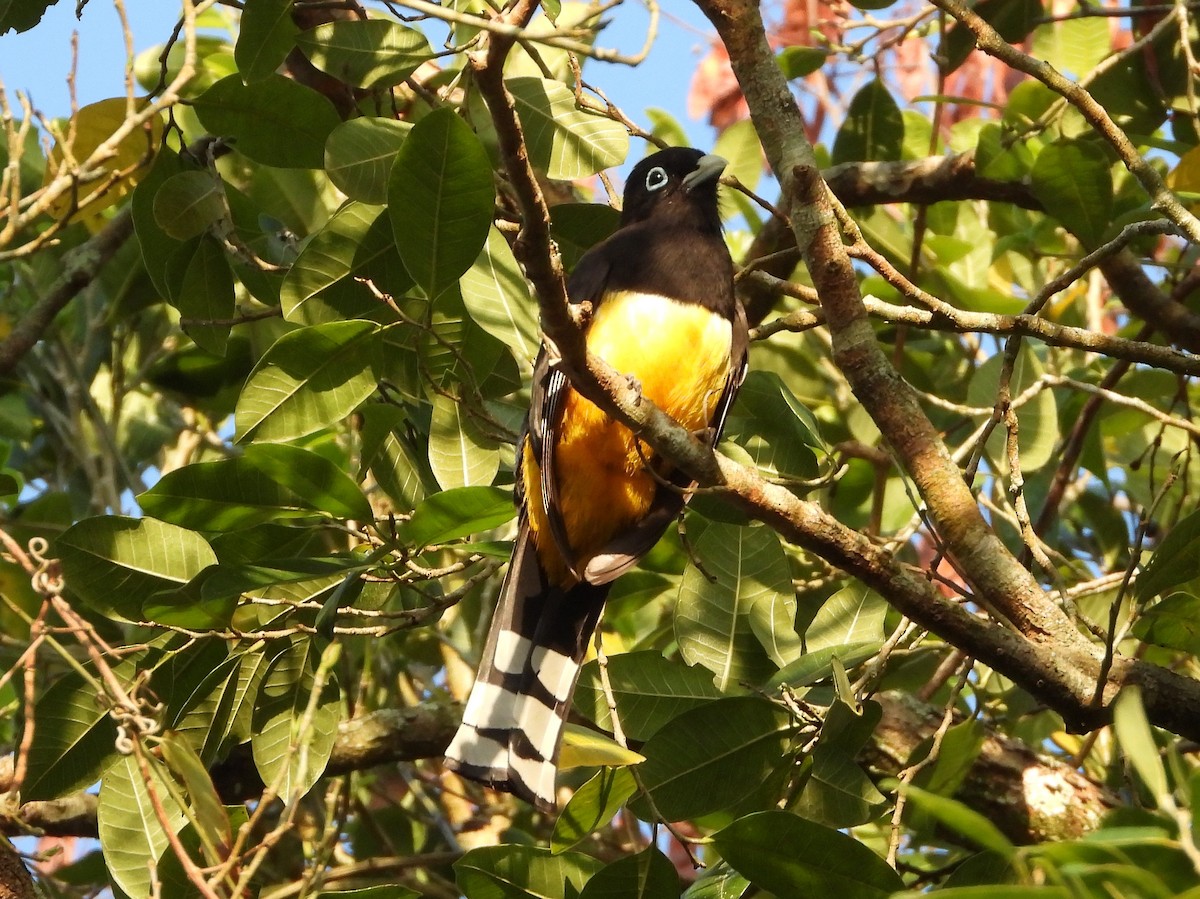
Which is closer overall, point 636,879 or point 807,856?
Result: point 807,856

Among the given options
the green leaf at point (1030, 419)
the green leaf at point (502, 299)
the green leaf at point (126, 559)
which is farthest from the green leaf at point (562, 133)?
the green leaf at point (1030, 419)

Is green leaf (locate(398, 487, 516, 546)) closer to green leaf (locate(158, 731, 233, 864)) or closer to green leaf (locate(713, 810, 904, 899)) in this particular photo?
green leaf (locate(158, 731, 233, 864))

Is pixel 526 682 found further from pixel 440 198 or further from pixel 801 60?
pixel 801 60

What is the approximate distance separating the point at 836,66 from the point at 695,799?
4951mm

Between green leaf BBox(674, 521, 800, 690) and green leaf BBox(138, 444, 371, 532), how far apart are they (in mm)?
778

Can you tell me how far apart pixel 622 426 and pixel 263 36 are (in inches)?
51.4

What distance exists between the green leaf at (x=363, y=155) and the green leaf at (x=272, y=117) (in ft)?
0.52

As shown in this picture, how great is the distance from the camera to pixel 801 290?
3.27m

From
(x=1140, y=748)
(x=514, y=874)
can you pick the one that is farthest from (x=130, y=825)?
(x=1140, y=748)

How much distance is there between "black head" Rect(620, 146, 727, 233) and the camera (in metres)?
4.15

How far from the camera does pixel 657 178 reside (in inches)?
169

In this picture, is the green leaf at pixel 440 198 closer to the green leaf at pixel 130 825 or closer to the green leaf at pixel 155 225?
the green leaf at pixel 155 225

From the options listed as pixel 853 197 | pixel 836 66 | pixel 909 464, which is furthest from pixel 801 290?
pixel 836 66

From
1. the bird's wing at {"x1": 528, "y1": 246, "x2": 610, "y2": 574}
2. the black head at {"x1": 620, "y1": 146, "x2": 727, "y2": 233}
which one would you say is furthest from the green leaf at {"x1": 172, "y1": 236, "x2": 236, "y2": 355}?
the black head at {"x1": 620, "y1": 146, "x2": 727, "y2": 233}
